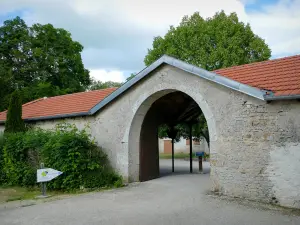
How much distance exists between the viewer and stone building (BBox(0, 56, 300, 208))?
7.77 metres

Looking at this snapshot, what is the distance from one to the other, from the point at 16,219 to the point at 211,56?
1911 centimetres

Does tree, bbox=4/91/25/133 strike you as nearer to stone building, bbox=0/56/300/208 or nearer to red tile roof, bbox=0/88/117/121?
red tile roof, bbox=0/88/117/121

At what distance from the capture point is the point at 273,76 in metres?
9.04

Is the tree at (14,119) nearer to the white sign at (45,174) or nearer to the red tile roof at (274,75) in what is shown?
the white sign at (45,174)

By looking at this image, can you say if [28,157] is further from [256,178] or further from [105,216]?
[256,178]

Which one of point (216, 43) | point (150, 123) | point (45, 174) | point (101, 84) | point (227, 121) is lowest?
point (45, 174)

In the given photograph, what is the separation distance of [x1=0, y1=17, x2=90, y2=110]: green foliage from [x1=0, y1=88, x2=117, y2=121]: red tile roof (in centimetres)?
1139

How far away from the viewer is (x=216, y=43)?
24688 mm

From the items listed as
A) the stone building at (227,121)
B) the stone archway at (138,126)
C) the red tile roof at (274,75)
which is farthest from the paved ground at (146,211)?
the red tile roof at (274,75)

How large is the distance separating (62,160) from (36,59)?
21926 mm

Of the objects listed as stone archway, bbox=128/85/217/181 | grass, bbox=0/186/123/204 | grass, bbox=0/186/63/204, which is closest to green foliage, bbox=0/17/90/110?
grass, bbox=0/186/63/204

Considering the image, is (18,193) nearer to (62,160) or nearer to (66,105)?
(62,160)

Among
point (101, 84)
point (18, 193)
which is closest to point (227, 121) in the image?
point (18, 193)

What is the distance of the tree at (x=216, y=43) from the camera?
23484 mm
